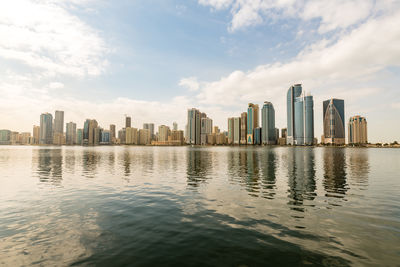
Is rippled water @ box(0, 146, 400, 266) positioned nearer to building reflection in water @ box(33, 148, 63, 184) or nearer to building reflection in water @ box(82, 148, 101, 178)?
building reflection in water @ box(33, 148, 63, 184)

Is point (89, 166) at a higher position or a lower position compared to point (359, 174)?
higher

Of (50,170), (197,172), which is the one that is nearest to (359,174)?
(197,172)

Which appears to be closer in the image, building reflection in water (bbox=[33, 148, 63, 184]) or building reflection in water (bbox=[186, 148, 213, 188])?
building reflection in water (bbox=[186, 148, 213, 188])

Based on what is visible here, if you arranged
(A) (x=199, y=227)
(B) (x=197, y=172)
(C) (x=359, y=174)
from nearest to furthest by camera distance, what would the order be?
1. (A) (x=199, y=227)
2. (C) (x=359, y=174)
3. (B) (x=197, y=172)

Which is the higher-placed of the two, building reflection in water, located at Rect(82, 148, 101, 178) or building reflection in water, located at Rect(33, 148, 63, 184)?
building reflection in water, located at Rect(33, 148, 63, 184)

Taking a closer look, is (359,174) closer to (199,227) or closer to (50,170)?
(199,227)

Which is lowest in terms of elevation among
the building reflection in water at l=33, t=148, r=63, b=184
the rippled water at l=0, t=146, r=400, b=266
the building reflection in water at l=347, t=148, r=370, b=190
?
the building reflection in water at l=347, t=148, r=370, b=190

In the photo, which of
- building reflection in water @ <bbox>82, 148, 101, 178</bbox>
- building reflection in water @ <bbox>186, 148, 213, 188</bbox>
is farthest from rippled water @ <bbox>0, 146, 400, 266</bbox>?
building reflection in water @ <bbox>82, 148, 101, 178</bbox>

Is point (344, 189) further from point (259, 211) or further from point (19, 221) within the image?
point (19, 221)

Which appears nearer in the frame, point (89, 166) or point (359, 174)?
point (359, 174)

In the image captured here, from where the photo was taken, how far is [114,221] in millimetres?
19281

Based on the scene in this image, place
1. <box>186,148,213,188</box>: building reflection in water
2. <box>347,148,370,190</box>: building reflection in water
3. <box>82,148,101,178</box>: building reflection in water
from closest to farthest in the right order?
<box>347,148,370,190</box>: building reflection in water, <box>186,148,213,188</box>: building reflection in water, <box>82,148,101,178</box>: building reflection in water

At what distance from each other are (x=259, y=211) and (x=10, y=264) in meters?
20.6

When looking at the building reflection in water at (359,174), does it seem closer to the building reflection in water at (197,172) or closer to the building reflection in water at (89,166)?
the building reflection in water at (197,172)
